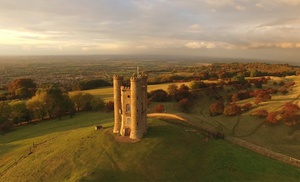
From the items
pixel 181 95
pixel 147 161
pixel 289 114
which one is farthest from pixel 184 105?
pixel 147 161

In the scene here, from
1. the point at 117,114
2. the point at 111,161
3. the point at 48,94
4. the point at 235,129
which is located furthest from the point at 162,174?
the point at 48,94

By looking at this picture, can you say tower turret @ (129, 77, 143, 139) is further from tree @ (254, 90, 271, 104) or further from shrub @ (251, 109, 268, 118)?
tree @ (254, 90, 271, 104)

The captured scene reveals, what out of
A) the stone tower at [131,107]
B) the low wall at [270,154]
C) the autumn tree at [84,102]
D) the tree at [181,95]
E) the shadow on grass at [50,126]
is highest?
the stone tower at [131,107]

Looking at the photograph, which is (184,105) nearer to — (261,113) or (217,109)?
(217,109)

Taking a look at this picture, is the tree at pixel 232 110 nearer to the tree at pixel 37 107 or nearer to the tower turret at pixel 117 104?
the tower turret at pixel 117 104

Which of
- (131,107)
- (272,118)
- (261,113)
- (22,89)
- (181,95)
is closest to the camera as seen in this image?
(131,107)

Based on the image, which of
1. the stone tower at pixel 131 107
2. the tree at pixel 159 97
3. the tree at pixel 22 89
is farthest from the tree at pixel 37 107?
the stone tower at pixel 131 107

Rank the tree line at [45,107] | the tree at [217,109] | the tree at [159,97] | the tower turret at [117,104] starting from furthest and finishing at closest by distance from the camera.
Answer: the tree at [159,97], the tree line at [45,107], the tree at [217,109], the tower turret at [117,104]
